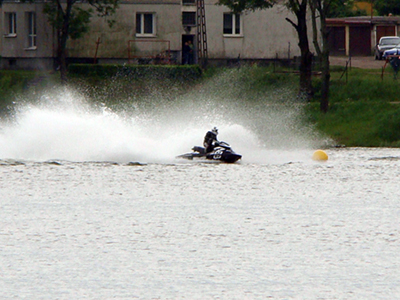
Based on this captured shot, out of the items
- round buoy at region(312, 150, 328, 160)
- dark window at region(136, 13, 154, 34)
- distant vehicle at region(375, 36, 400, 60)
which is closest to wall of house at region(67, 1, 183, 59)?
dark window at region(136, 13, 154, 34)

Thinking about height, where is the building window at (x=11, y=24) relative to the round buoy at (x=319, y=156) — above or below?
above

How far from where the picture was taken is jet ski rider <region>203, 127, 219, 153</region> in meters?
21.4

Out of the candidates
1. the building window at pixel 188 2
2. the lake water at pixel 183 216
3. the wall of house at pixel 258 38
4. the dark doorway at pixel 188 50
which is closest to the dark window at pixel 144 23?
the dark doorway at pixel 188 50

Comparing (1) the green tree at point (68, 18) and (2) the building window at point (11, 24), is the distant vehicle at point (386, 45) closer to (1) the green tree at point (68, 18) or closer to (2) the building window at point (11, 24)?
(1) the green tree at point (68, 18)

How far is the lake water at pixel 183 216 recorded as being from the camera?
10.6 meters

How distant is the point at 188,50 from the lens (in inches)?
1836

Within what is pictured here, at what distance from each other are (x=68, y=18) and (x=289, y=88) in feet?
40.7

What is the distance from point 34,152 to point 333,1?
10838 millimetres

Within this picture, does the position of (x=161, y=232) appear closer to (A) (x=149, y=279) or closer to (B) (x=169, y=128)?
(A) (x=149, y=279)

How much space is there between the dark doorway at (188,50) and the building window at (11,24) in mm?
8852

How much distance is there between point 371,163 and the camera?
72.4 ft

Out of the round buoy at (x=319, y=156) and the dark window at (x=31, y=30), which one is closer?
the round buoy at (x=319, y=156)

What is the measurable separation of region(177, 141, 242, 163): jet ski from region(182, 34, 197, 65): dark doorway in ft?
79.1

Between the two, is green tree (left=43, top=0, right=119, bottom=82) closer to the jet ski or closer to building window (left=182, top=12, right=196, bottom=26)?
building window (left=182, top=12, right=196, bottom=26)
